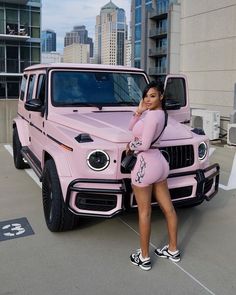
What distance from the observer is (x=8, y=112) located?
10820 mm

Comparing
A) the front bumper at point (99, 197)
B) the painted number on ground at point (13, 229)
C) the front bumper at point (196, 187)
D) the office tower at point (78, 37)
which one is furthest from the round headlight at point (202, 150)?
the office tower at point (78, 37)

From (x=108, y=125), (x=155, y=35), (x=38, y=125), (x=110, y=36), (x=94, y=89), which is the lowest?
(x=38, y=125)

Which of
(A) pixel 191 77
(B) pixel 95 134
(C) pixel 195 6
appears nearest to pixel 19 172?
(B) pixel 95 134

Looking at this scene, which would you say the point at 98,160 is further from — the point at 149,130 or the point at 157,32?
the point at 157,32

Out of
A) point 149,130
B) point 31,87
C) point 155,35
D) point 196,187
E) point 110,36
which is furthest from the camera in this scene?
point 110,36

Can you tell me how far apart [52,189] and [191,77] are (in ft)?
45.5

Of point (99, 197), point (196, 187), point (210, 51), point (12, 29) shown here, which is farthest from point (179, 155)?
point (12, 29)

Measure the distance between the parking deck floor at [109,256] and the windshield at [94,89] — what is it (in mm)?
1558

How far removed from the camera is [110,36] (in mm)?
96750

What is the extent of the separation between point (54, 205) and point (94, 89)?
6.44ft

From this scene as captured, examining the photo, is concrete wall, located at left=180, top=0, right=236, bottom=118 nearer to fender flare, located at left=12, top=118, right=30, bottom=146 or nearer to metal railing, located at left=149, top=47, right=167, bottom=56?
fender flare, located at left=12, top=118, right=30, bottom=146

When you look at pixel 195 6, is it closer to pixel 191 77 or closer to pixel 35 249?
pixel 191 77

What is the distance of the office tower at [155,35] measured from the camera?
4694 cm

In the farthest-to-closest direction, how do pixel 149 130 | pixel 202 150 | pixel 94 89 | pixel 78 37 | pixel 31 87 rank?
pixel 78 37 < pixel 31 87 < pixel 94 89 < pixel 202 150 < pixel 149 130
